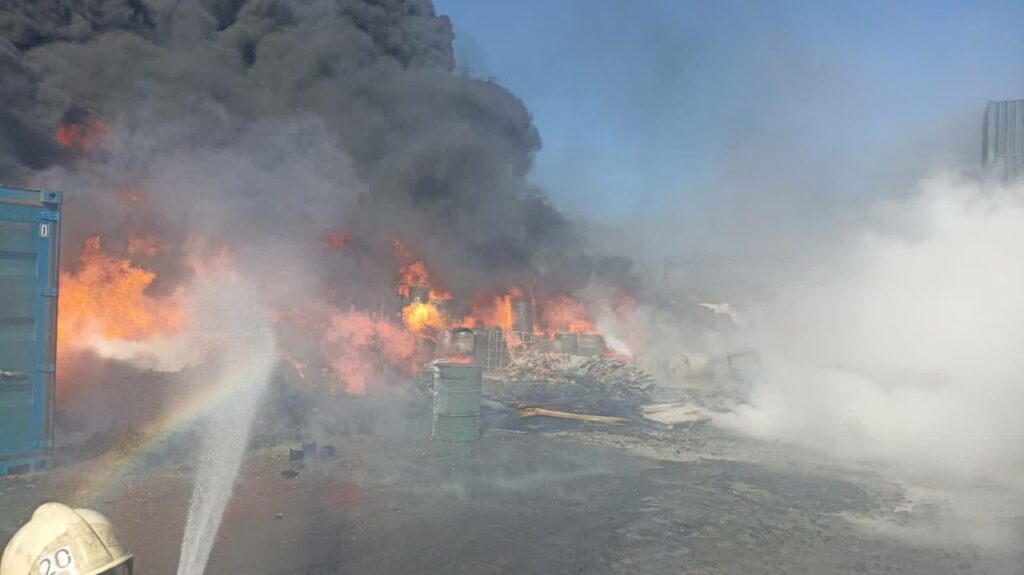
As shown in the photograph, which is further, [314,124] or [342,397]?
Answer: [314,124]

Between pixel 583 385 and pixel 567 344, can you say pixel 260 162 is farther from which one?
pixel 567 344

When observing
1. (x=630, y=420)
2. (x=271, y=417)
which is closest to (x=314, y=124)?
(x=271, y=417)

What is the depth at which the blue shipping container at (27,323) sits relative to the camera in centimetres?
785

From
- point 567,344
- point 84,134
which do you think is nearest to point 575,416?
point 567,344

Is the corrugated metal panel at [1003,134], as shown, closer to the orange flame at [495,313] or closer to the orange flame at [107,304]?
the orange flame at [107,304]

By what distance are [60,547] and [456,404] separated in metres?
9.36

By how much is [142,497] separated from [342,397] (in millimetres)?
6375

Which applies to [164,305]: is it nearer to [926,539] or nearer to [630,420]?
[630,420]

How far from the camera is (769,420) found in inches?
544

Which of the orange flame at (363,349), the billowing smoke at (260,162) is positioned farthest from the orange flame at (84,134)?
the orange flame at (363,349)

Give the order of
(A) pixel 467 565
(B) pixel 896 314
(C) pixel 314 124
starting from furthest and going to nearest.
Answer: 1. (C) pixel 314 124
2. (B) pixel 896 314
3. (A) pixel 467 565

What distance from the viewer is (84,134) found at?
18219 mm

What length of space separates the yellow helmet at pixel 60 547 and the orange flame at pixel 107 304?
1099 cm

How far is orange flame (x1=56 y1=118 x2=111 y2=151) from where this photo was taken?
1781 cm
